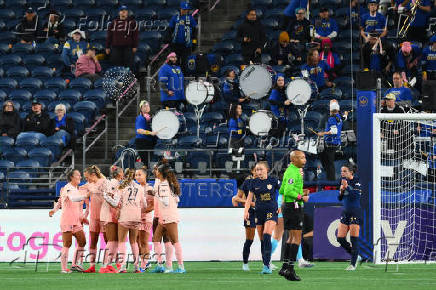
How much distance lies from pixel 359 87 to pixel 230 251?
431cm

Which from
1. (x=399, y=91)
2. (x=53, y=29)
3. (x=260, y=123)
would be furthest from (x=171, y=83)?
(x=53, y=29)

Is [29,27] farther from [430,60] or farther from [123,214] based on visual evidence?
[123,214]

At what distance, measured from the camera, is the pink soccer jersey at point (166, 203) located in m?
15.5

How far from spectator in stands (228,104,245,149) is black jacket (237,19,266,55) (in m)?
2.72

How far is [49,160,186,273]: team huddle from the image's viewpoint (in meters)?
15.5

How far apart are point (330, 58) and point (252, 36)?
209cm

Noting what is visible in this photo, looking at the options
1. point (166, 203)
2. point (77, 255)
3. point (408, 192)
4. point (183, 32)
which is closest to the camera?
point (166, 203)

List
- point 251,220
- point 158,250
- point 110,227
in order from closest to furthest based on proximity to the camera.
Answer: point 110,227 < point 158,250 < point 251,220

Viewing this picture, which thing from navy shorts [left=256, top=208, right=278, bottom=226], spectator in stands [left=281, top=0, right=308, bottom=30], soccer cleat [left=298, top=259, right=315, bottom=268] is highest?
spectator in stands [left=281, top=0, right=308, bottom=30]

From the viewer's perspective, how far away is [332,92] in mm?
22781

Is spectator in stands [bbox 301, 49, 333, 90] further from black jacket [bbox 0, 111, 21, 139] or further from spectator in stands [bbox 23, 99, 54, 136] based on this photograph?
black jacket [bbox 0, 111, 21, 139]

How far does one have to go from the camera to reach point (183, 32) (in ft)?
80.3

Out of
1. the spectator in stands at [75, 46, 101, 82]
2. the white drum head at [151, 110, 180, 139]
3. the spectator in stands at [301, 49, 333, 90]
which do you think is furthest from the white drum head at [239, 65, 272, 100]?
the spectator in stands at [75, 46, 101, 82]

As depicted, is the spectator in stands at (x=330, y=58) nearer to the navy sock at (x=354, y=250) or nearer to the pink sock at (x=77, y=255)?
the navy sock at (x=354, y=250)
